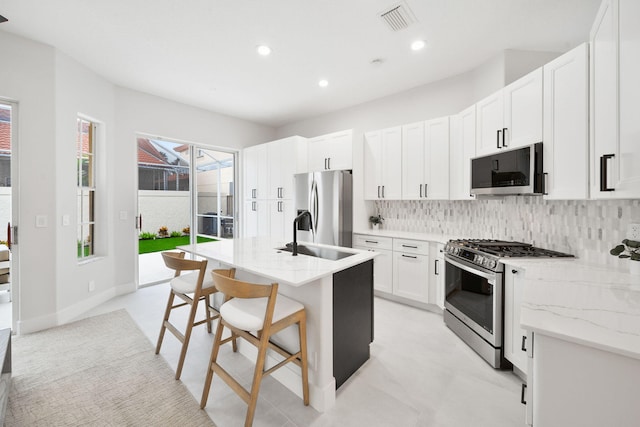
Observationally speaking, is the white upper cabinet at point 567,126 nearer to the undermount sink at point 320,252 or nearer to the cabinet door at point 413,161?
the cabinet door at point 413,161

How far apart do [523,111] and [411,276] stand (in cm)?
206

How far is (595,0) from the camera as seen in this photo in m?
2.12

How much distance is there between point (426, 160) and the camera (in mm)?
3480

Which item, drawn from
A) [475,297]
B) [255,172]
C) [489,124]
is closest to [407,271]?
[475,297]

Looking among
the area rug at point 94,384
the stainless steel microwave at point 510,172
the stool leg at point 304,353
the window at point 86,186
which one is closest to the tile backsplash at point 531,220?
the stainless steel microwave at point 510,172

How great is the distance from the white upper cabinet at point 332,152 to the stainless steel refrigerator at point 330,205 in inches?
9.7

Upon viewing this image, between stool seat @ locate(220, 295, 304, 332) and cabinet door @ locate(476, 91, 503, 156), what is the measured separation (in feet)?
7.92

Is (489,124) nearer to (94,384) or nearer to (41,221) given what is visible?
(94,384)

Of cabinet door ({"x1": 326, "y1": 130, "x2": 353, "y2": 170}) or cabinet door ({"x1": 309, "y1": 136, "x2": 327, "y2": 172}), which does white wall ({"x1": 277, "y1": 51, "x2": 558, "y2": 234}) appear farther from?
cabinet door ({"x1": 309, "y1": 136, "x2": 327, "y2": 172})

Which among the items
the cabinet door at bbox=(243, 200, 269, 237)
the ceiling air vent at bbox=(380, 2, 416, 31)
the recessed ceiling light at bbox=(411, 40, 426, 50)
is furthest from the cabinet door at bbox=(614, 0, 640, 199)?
the cabinet door at bbox=(243, 200, 269, 237)

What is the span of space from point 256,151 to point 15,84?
9.99 ft

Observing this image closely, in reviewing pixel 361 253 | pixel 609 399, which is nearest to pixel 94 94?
pixel 361 253

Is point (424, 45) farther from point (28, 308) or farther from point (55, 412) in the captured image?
point (28, 308)

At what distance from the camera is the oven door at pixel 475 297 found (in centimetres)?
215
